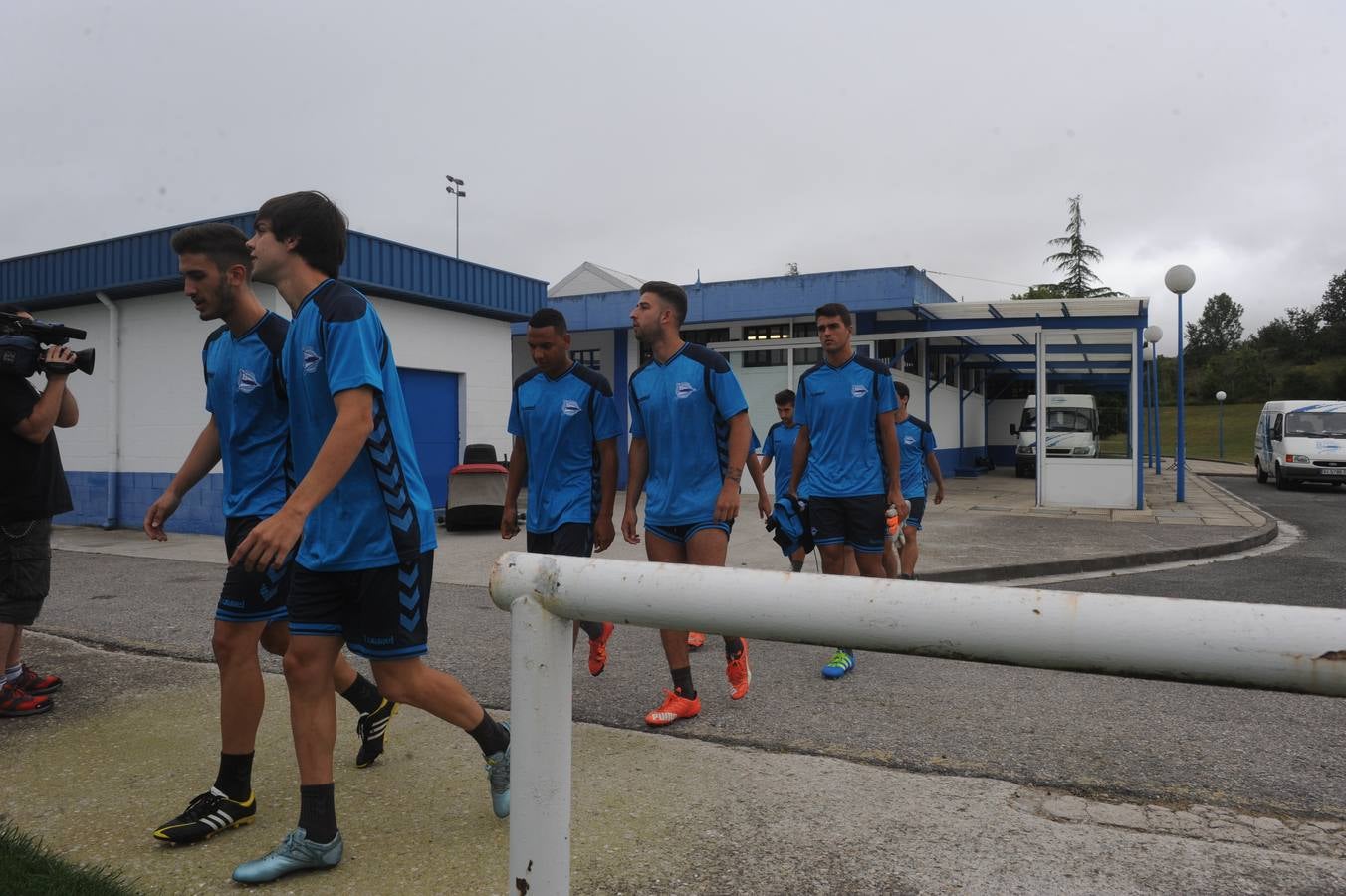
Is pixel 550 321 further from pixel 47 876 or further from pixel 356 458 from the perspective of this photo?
pixel 47 876

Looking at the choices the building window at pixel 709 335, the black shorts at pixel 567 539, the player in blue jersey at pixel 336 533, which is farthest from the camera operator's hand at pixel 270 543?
the building window at pixel 709 335

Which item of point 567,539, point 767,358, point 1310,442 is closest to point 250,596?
point 567,539

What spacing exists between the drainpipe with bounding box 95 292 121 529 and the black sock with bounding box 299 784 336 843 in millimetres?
12650

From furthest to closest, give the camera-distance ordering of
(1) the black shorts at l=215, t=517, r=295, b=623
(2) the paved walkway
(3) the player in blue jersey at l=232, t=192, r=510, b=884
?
(2) the paved walkway, (1) the black shorts at l=215, t=517, r=295, b=623, (3) the player in blue jersey at l=232, t=192, r=510, b=884

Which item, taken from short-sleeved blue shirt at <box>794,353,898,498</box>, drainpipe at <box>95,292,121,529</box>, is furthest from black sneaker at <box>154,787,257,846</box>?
drainpipe at <box>95,292,121,529</box>

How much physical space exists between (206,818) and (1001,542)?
30.5 feet

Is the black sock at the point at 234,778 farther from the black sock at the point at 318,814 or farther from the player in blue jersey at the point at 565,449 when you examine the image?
the player in blue jersey at the point at 565,449

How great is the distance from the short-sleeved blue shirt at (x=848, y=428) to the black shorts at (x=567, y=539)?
4.82 ft

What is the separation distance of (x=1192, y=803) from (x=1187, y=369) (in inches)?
4395

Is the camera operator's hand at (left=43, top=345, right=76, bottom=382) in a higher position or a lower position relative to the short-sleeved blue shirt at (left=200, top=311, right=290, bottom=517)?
higher

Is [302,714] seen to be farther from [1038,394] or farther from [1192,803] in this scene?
[1038,394]

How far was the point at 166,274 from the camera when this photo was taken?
39.3 ft

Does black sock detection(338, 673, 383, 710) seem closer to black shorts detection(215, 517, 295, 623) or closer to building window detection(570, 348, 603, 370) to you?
black shorts detection(215, 517, 295, 623)

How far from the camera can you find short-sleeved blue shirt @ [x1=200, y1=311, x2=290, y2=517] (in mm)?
3070
